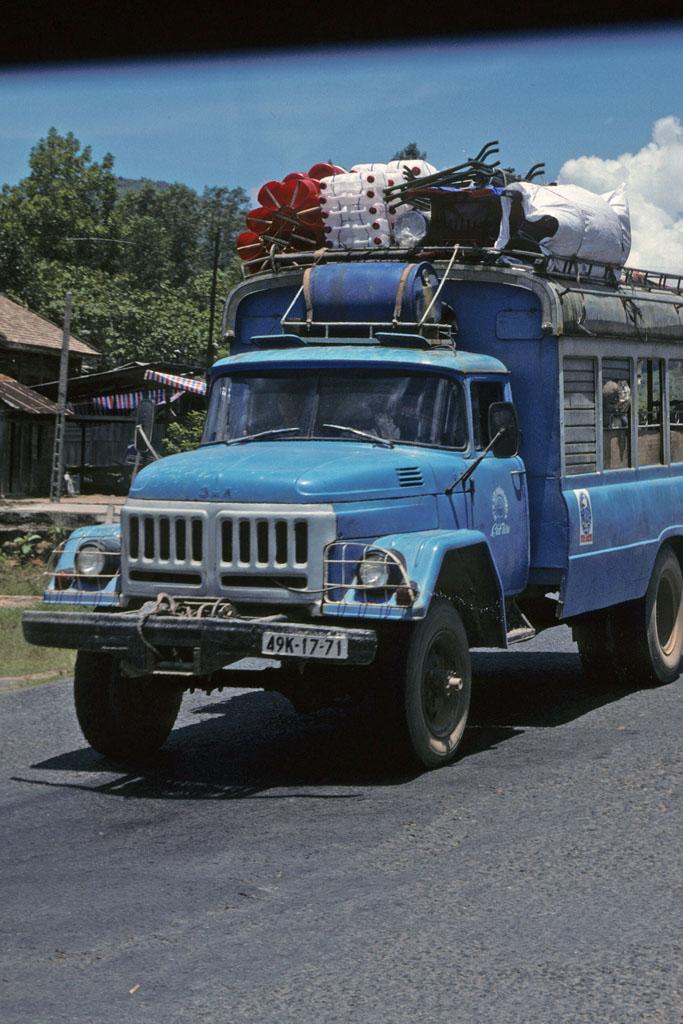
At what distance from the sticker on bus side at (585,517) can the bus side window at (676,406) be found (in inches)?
92.7

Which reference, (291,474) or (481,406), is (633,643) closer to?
(481,406)

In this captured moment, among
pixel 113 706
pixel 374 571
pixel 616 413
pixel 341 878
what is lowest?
pixel 341 878

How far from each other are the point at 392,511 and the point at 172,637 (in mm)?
1440

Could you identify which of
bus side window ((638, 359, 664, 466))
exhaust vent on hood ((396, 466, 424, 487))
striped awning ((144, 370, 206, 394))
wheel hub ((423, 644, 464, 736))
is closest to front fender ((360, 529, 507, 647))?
exhaust vent on hood ((396, 466, 424, 487))

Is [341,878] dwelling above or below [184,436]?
below

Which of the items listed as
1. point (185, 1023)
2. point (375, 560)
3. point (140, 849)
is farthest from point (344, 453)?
point (185, 1023)

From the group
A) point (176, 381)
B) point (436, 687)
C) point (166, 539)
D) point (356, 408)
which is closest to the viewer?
point (166, 539)

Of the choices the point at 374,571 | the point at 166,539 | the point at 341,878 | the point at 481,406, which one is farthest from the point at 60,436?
the point at 341,878

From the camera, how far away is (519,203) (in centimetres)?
1033

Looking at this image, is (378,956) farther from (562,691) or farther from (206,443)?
(562,691)

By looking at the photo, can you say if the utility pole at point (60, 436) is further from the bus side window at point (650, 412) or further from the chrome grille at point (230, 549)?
the chrome grille at point (230, 549)

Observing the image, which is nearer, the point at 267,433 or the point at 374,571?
the point at 374,571

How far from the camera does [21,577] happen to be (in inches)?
834

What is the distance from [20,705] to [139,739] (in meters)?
2.30
